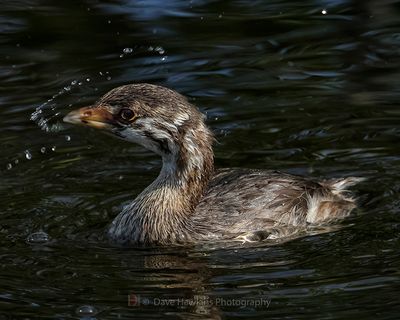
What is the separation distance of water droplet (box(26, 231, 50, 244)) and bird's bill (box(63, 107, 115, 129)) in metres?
0.93

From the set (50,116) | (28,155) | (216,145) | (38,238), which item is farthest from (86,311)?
(50,116)

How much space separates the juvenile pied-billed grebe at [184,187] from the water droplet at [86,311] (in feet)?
5.35

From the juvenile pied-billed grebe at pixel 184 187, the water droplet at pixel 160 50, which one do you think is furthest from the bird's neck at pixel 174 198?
the water droplet at pixel 160 50

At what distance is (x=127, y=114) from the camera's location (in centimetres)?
980

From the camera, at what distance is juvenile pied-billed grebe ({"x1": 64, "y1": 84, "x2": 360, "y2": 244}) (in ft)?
32.2

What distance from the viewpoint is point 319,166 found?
36.7 feet

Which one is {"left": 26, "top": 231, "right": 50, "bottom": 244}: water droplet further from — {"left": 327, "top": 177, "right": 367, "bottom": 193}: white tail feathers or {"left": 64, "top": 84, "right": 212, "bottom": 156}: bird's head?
{"left": 327, "top": 177, "right": 367, "bottom": 193}: white tail feathers

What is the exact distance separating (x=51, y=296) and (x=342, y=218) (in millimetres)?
2822

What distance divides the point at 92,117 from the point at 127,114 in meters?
0.27

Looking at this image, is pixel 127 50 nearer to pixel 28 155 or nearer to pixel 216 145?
pixel 216 145

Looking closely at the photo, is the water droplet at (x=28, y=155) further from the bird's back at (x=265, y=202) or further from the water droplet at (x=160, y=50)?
the water droplet at (x=160, y=50)

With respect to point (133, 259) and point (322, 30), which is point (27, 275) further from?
point (322, 30)

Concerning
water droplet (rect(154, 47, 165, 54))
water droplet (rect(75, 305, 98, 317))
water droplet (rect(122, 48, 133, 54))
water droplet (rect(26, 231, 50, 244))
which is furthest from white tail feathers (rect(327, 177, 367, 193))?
water droplet (rect(122, 48, 133, 54))

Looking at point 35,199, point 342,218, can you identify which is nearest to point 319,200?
point 342,218
